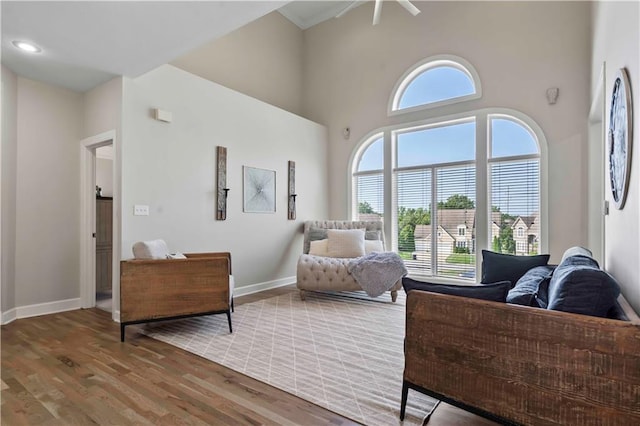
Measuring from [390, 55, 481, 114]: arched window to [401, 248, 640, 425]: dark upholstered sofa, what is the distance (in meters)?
4.36

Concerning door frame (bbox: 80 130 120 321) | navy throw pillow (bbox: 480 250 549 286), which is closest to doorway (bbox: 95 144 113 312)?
door frame (bbox: 80 130 120 321)

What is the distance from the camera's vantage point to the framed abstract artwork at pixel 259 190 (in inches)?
200

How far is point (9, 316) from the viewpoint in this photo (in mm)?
3662

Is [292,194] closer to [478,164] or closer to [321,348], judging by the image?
[478,164]

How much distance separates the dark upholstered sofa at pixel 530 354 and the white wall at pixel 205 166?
3236 millimetres

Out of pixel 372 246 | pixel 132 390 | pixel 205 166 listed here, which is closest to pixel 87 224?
pixel 205 166

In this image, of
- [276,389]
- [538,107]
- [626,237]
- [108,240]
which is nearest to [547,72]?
[538,107]

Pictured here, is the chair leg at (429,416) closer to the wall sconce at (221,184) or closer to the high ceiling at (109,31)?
the high ceiling at (109,31)

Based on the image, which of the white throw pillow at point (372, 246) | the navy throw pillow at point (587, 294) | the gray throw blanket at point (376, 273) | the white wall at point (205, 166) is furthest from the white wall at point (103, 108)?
the navy throw pillow at point (587, 294)

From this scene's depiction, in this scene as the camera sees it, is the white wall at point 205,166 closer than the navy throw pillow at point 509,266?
No

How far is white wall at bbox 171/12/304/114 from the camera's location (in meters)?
5.40

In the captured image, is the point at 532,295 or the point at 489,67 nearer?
the point at 532,295

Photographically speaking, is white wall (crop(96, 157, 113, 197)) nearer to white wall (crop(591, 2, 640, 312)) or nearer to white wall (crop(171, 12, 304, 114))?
white wall (crop(171, 12, 304, 114))

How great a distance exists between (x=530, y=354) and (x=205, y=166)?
4094 mm
